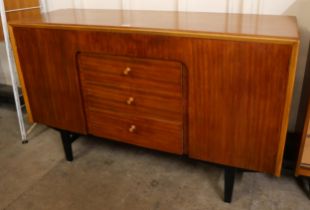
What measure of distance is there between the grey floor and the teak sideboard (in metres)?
0.16

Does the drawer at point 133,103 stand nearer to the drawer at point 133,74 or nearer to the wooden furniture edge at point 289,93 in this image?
the drawer at point 133,74

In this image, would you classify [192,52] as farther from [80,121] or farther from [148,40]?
[80,121]

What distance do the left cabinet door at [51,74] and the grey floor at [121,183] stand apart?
251mm

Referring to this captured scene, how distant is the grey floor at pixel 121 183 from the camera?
1.35 meters

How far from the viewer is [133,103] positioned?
1.26 meters

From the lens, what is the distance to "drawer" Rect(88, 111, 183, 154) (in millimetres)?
1234

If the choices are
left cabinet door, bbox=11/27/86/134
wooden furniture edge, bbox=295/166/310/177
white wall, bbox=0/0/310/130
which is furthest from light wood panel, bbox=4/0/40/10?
wooden furniture edge, bbox=295/166/310/177

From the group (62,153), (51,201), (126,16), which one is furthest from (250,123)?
(62,153)

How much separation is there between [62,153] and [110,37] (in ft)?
2.71

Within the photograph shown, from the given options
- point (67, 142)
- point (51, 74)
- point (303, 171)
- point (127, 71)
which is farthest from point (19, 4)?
point (303, 171)

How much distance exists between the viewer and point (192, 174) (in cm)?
152

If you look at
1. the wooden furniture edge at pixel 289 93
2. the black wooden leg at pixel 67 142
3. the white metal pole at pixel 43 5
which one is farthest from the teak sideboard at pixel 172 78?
the white metal pole at pixel 43 5

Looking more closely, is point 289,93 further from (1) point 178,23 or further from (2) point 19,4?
(2) point 19,4

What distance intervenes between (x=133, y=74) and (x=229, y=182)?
1.88 feet
